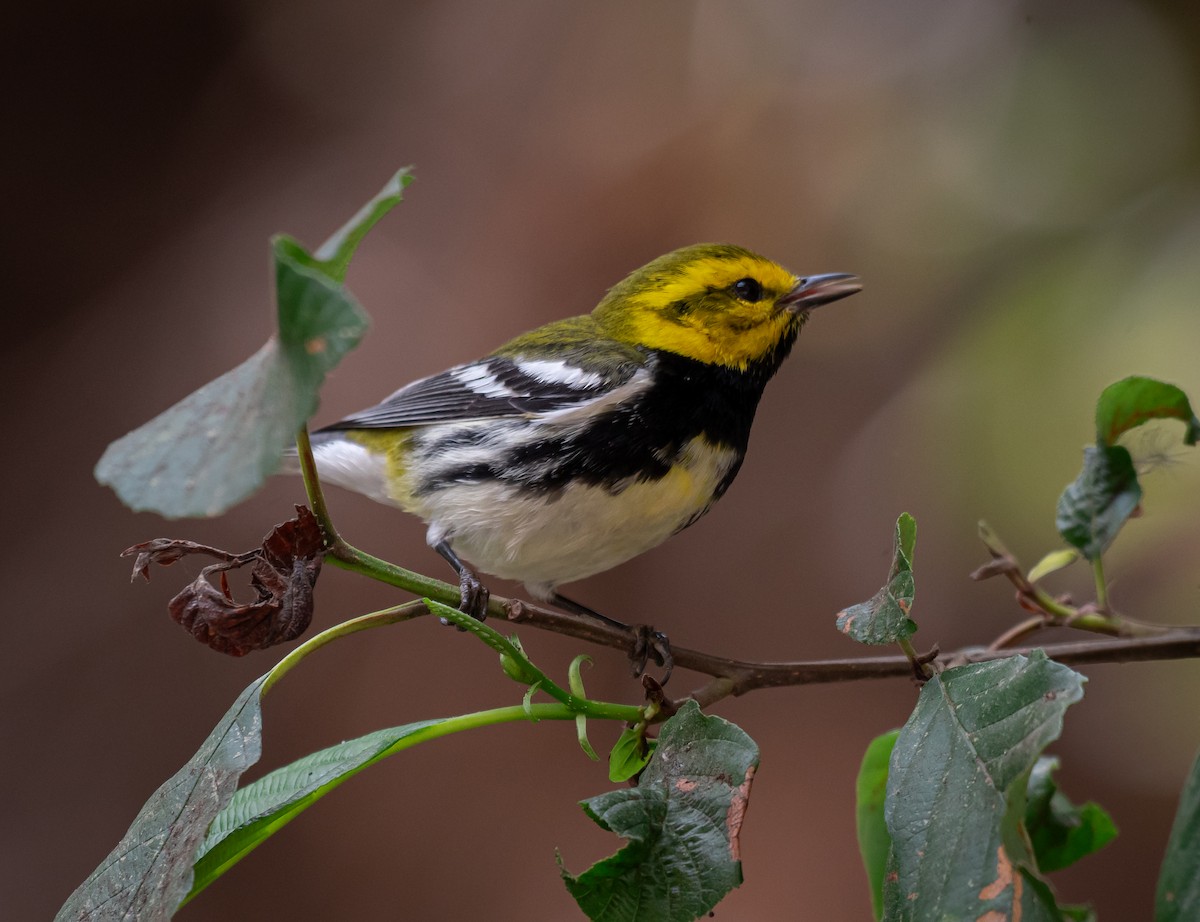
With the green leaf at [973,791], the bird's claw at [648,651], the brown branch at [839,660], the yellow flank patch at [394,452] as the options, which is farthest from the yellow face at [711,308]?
the green leaf at [973,791]

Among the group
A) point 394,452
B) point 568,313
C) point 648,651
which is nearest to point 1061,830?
point 648,651

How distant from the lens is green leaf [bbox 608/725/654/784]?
3.88ft

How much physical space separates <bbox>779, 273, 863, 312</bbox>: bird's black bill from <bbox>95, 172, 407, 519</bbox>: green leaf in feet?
4.78

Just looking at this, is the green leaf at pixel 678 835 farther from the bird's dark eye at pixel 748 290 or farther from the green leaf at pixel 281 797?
the bird's dark eye at pixel 748 290

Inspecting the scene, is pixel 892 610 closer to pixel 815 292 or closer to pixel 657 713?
pixel 657 713

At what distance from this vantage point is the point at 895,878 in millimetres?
944

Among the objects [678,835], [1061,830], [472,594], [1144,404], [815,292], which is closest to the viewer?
[678,835]

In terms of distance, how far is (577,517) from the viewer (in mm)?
1864

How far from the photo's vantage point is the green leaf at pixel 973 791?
2.83ft

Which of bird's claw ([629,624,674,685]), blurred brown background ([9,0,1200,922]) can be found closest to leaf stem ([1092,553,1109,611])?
bird's claw ([629,624,674,685])

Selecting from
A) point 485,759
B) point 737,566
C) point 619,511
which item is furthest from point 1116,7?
point 485,759

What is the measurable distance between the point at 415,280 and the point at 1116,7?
102 inches

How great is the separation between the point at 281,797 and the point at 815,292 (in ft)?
4.93

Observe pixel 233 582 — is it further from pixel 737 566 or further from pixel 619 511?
pixel 619 511
